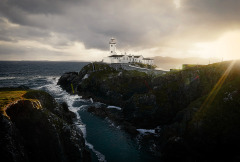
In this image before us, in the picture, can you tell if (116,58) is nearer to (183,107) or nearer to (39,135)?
(183,107)

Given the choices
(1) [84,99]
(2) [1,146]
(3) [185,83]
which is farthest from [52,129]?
(1) [84,99]

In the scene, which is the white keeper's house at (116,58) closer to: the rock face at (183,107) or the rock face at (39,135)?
the rock face at (183,107)

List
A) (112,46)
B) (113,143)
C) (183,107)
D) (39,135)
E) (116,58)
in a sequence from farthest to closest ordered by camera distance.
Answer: (112,46), (116,58), (183,107), (113,143), (39,135)

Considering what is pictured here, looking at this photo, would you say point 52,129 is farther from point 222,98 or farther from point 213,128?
point 222,98

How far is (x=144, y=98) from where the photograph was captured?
3706 cm

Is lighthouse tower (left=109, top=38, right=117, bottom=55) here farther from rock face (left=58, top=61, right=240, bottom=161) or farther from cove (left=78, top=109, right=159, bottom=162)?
cove (left=78, top=109, right=159, bottom=162)

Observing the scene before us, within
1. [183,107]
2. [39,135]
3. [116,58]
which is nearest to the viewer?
[39,135]

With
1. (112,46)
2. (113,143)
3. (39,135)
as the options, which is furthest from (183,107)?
(112,46)

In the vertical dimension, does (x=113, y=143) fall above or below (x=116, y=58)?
below

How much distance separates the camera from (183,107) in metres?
35.9

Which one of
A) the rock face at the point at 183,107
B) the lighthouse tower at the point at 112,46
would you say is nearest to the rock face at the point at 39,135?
the rock face at the point at 183,107

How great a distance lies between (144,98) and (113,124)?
1167 centimetres

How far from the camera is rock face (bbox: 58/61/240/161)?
70.4 feet

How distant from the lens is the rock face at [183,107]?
70.4 ft
